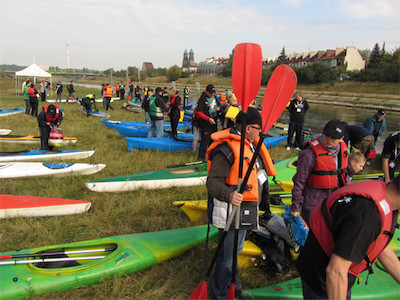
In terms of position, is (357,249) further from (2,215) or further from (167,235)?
(2,215)

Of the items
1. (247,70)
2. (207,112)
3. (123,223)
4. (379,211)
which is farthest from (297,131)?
(379,211)

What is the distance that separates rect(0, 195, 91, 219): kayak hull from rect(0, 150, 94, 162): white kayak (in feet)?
7.51

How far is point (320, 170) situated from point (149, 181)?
3.05 meters

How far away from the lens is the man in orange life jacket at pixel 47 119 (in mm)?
6282

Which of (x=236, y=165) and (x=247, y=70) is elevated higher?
(x=247, y=70)

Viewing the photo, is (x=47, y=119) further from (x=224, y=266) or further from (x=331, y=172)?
(x=331, y=172)

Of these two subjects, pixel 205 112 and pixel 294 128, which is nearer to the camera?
pixel 205 112

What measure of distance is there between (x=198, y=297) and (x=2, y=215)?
3182 mm

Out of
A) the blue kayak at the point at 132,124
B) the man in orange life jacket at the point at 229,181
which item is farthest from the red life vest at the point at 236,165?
the blue kayak at the point at 132,124

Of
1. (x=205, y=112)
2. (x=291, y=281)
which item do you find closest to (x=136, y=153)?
(x=205, y=112)

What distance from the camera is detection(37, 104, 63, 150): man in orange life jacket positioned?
247 inches

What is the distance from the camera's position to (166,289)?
2.64m

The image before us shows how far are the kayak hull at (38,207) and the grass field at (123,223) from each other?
0.09 meters

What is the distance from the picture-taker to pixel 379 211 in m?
1.24
